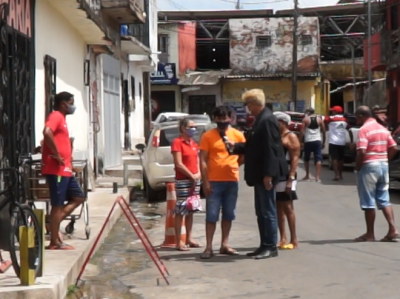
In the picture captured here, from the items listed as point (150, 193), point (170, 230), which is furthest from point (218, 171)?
point (150, 193)

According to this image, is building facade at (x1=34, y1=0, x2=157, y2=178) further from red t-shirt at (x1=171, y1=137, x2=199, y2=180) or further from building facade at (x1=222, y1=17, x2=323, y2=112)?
building facade at (x1=222, y1=17, x2=323, y2=112)

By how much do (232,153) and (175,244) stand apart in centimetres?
197

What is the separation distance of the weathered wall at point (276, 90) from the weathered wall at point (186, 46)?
273cm

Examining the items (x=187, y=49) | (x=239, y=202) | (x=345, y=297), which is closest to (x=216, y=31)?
(x=187, y=49)

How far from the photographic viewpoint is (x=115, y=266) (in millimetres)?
10422

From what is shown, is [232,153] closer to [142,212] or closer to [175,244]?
[175,244]

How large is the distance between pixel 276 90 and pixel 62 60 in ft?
117

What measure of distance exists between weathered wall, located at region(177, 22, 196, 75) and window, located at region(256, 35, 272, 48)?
159 inches

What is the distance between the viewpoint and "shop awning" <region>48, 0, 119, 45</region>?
50.1 ft

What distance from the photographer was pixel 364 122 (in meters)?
11.6

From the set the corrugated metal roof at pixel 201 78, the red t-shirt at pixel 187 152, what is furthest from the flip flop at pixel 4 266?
the corrugated metal roof at pixel 201 78

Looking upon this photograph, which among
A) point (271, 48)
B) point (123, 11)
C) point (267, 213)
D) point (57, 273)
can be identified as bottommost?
point (57, 273)

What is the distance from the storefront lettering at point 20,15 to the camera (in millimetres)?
11680

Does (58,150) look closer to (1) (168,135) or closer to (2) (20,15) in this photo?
(2) (20,15)
